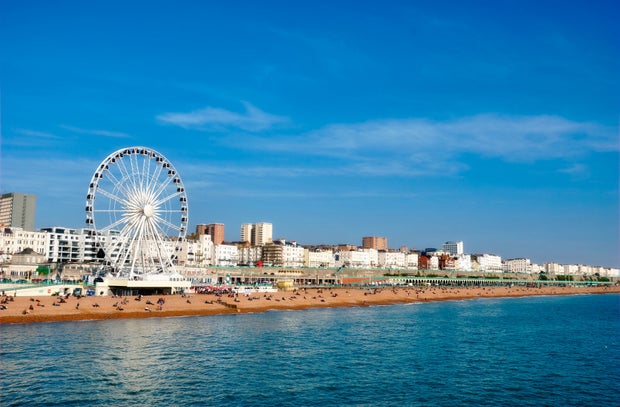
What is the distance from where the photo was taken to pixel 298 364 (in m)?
35.1

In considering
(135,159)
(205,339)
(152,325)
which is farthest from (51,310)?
(135,159)

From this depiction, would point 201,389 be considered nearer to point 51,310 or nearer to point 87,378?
point 87,378

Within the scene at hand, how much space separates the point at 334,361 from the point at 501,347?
15.7 metres

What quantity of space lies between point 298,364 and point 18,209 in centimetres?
18055

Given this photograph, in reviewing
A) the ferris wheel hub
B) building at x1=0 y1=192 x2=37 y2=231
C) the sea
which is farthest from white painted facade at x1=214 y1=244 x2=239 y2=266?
the sea

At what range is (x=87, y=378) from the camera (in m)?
29.8

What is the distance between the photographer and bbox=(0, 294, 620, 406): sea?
27219mm

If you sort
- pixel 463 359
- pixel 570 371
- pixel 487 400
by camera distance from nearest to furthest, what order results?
pixel 487 400
pixel 570 371
pixel 463 359

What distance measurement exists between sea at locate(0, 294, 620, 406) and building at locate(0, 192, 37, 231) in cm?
15189

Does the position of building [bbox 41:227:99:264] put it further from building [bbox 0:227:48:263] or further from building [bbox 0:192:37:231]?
building [bbox 0:192:37:231]

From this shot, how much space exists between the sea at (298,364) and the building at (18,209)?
498ft

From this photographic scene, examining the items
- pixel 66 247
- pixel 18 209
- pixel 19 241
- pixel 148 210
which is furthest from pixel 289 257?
pixel 148 210

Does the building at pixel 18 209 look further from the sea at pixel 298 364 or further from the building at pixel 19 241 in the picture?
the sea at pixel 298 364

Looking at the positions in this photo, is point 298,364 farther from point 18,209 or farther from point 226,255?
point 18,209
